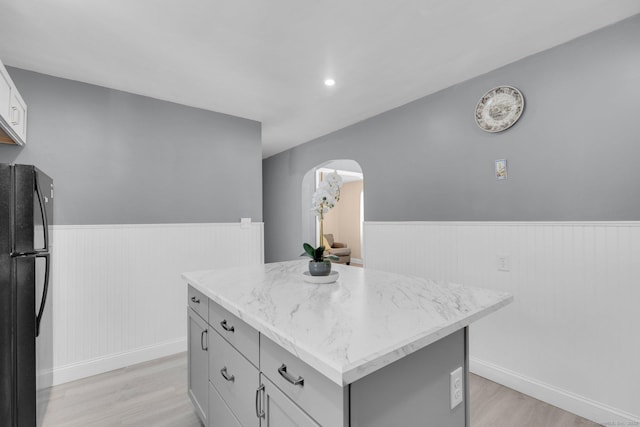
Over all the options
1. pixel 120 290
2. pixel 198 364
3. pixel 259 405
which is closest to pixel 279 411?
pixel 259 405

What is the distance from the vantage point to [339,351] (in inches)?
30.2

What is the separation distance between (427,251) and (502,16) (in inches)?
72.1

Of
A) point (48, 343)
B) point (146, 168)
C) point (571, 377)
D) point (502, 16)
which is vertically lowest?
point (571, 377)

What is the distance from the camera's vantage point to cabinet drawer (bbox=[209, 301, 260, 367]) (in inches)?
44.8

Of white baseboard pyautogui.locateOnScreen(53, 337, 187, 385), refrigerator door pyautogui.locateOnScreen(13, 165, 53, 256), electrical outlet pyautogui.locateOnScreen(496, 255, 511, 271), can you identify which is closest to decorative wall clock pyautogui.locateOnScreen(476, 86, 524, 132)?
electrical outlet pyautogui.locateOnScreen(496, 255, 511, 271)

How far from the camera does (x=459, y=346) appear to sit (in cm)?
112

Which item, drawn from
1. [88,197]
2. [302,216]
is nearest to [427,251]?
[302,216]

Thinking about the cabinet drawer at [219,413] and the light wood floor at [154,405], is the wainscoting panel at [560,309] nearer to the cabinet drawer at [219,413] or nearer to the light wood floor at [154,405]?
the light wood floor at [154,405]

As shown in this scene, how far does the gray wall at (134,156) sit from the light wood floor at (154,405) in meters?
1.31

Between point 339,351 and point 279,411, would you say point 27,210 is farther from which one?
point 339,351

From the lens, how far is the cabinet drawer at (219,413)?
132cm

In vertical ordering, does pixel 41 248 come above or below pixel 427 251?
above

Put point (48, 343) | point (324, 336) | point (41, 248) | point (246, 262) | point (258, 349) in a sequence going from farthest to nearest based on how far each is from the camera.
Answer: point (246, 262), point (48, 343), point (41, 248), point (258, 349), point (324, 336)

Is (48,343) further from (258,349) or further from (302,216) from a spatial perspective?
(302,216)
